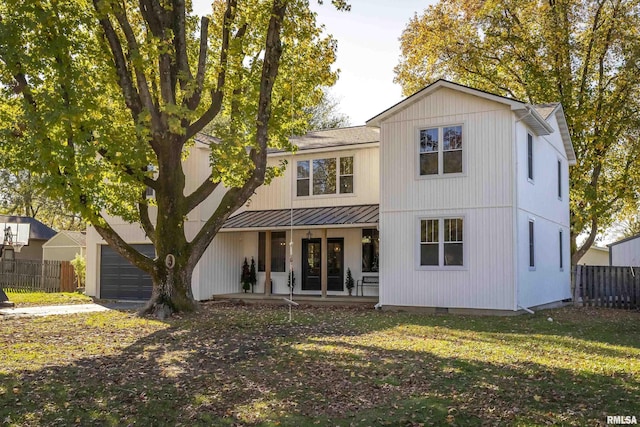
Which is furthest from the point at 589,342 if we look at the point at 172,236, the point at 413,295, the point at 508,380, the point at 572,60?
the point at 572,60

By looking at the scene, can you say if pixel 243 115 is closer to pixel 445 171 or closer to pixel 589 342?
pixel 445 171

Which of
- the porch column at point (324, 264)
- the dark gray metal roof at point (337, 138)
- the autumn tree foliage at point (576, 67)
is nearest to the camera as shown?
the porch column at point (324, 264)

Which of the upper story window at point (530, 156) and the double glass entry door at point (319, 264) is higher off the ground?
the upper story window at point (530, 156)

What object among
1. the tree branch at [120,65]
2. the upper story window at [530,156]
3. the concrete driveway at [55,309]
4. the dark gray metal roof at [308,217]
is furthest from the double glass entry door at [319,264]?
the tree branch at [120,65]

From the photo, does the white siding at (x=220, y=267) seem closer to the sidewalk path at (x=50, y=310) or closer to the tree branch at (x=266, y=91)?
the sidewalk path at (x=50, y=310)

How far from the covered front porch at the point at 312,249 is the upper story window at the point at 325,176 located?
2.46 ft

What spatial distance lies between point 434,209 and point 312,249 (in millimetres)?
6086

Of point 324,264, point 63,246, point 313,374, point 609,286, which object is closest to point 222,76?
point 324,264

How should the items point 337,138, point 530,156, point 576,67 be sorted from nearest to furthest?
point 530,156, point 337,138, point 576,67

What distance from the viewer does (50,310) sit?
1834 cm

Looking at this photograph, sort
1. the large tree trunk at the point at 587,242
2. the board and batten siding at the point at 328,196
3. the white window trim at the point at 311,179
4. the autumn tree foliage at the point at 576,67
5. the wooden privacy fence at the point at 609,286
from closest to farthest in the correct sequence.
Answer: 1. the board and batten siding at the point at 328,196
2. the wooden privacy fence at the point at 609,286
3. the white window trim at the point at 311,179
4. the autumn tree foliage at the point at 576,67
5. the large tree trunk at the point at 587,242

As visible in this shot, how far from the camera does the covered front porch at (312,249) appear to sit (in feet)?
65.8

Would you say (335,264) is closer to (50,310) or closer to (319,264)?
(319,264)

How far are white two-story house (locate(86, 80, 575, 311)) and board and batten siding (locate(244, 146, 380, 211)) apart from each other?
0.12 feet
